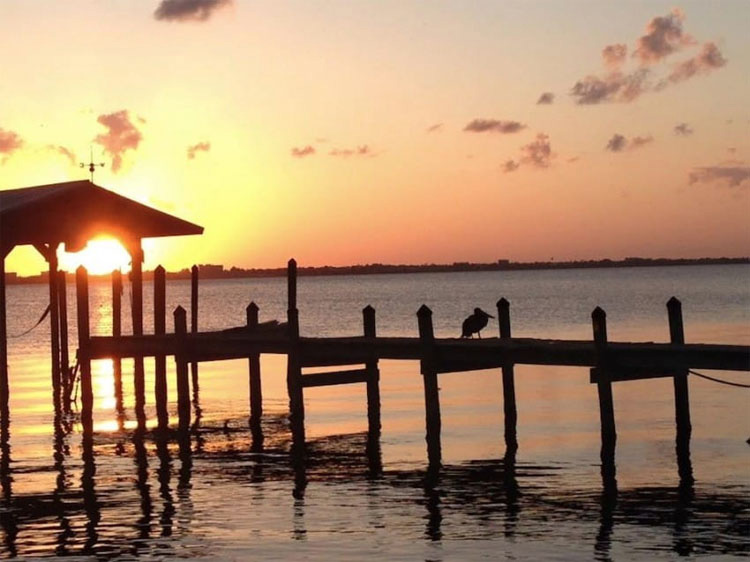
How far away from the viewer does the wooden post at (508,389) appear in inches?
1030

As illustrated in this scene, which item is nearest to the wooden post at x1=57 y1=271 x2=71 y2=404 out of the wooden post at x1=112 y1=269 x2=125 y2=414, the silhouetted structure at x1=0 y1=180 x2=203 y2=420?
the silhouetted structure at x1=0 y1=180 x2=203 y2=420

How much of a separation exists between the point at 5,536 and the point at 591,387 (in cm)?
2268

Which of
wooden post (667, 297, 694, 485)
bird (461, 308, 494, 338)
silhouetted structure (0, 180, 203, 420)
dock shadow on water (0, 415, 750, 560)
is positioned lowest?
dock shadow on water (0, 415, 750, 560)

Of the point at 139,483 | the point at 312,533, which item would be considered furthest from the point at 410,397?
the point at 312,533

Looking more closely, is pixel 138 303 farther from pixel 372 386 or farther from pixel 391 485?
pixel 391 485

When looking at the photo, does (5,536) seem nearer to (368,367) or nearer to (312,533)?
(312,533)

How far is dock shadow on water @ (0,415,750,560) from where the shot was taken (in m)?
16.9

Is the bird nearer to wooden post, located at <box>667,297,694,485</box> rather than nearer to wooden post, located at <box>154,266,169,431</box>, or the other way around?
wooden post, located at <box>667,297,694,485</box>

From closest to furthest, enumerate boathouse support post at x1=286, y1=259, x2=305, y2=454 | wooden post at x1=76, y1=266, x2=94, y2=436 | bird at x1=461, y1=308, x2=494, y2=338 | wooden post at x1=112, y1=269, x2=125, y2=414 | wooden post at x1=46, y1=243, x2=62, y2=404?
1. boathouse support post at x1=286, y1=259, x2=305, y2=454
2. bird at x1=461, y1=308, x2=494, y2=338
3. wooden post at x1=76, y1=266, x2=94, y2=436
4. wooden post at x1=46, y1=243, x2=62, y2=404
5. wooden post at x1=112, y1=269, x2=125, y2=414

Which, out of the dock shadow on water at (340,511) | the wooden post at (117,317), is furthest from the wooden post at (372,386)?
the wooden post at (117,317)

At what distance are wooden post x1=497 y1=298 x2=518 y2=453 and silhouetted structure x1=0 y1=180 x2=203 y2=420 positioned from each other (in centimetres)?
1015

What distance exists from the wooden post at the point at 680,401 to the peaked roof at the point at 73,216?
13929 millimetres

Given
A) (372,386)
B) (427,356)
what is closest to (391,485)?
(427,356)

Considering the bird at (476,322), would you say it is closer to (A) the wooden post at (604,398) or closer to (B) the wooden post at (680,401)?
(B) the wooden post at (680,401)
